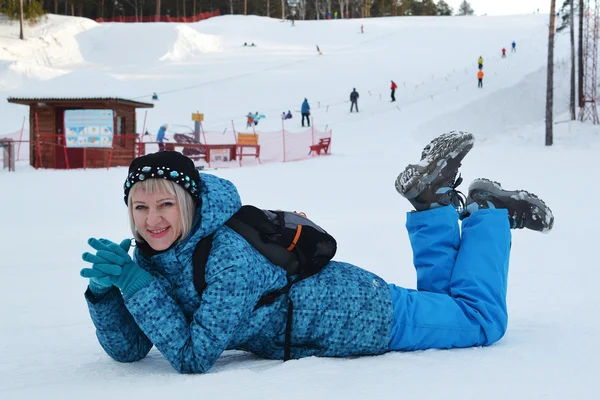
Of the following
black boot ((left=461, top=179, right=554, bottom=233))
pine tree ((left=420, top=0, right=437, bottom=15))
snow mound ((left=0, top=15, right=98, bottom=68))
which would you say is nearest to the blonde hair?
black boot ((left=461, top=179, right=554, bottom=233))

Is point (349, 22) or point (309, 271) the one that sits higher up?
point (349, 22)

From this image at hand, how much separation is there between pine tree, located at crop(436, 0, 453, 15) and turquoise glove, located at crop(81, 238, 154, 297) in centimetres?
8894

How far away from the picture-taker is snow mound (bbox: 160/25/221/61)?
4847 centimetres

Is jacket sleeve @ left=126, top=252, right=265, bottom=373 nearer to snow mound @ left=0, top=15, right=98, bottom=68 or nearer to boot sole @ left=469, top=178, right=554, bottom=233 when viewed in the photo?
boot sole @ left=469, top=178, right=554, bottom=233

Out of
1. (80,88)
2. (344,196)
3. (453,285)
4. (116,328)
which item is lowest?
(344,196)

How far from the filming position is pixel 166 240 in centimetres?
256

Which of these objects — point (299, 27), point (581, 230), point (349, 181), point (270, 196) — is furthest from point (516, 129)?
point (299, 27)

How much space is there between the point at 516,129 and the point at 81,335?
82.5 feet

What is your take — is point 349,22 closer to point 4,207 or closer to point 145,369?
point 4,207

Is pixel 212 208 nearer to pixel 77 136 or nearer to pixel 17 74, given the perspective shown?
pixel 77 136

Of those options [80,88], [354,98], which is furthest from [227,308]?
[354,98]

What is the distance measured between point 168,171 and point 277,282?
0.65m

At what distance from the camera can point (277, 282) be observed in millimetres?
2689

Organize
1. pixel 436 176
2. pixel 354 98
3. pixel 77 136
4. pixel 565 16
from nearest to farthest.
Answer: pixel 436 176
pixel 77 136
pixel 354 98
pixel 565 16
